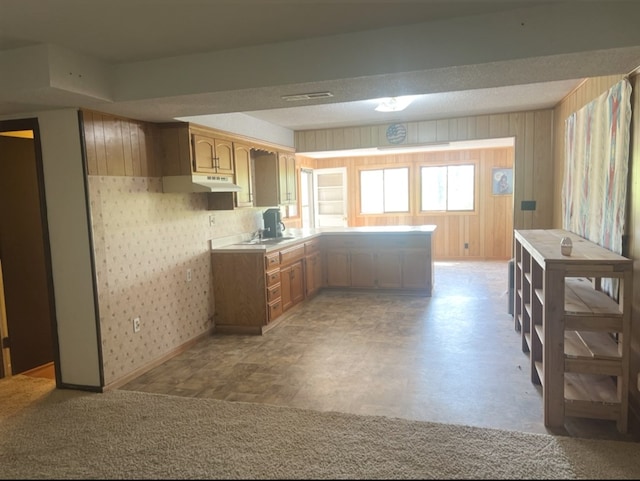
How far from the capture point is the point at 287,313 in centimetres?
511

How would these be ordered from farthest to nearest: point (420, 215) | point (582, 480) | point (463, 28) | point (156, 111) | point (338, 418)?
point (420, 215), point (156, 111), point (338, 418), point (463, 28), point (582, 480)

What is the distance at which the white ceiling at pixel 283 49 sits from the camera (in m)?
2.21

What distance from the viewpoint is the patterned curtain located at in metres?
2.64

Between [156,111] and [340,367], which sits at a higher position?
[156,111]

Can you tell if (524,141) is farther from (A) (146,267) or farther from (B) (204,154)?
(A) (146,267)

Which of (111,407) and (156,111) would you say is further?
(156,111)

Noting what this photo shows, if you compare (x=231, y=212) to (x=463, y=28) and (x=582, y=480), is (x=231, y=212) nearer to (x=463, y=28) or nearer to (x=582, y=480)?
(x=463, y=28)

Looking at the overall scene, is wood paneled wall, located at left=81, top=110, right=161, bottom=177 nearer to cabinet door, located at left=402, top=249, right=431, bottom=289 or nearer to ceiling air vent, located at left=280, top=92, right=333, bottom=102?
ceiling air vent, located at left=280, top=92, right=333, bottom=102

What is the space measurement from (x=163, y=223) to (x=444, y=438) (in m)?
2.87

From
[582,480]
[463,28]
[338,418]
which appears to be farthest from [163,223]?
[582,480]

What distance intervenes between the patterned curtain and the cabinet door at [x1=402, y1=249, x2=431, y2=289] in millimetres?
2090

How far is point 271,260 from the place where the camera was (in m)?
4.68

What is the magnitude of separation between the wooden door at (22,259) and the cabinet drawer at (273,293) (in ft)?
6.47

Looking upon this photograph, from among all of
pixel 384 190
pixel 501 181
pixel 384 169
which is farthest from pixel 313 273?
pixel 501 181
